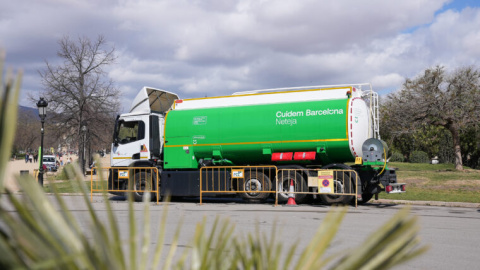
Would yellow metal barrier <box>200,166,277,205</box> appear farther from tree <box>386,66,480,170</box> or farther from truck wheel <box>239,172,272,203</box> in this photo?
tree <box>386,66,480,170</box>

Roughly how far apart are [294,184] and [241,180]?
1.82 meters

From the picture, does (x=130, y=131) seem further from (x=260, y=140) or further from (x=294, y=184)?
(x=294, y=184)

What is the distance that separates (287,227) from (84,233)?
8.83 meters

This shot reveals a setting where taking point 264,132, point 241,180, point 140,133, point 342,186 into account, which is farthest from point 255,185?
point 140,133

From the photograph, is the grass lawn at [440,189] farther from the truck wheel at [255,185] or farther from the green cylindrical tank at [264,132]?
the truck wheel at [255,185]

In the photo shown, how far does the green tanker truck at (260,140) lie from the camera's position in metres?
14.4

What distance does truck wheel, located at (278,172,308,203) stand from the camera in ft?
48.9

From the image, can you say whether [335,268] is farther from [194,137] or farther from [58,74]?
[58,74]

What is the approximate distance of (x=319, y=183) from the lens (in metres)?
14.3

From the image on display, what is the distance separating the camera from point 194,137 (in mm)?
16281

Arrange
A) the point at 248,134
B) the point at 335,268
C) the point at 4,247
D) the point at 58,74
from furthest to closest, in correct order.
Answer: the point at 58,74, the point at 248,134, the point at 335,268, the point at 4,247

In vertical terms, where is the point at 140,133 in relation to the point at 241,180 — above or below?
above

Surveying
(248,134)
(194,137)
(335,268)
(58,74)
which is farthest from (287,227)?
(58,74)

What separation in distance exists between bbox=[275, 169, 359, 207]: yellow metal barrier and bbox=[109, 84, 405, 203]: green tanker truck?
0.11ft
